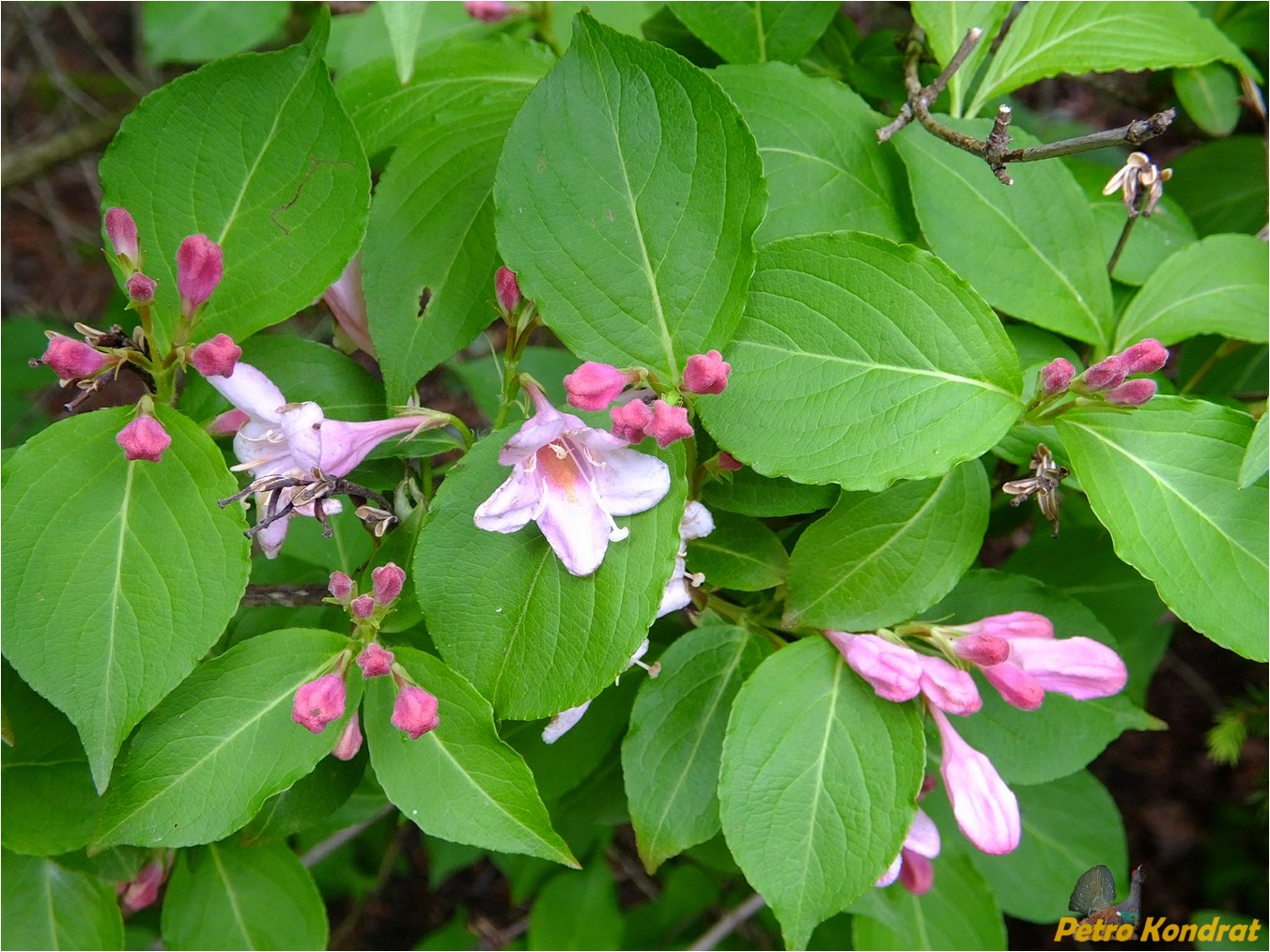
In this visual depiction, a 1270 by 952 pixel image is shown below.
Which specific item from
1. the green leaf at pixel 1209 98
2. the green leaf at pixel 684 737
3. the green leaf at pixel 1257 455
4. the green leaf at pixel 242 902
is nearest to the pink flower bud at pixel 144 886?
the green leaf at pixel 242 902

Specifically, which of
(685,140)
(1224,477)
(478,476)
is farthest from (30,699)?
(1224,477)

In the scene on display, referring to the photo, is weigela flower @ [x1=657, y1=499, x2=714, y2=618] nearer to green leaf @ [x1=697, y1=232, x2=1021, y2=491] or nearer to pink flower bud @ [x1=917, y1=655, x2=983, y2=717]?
green leaf @ [x1=697, y1=232, x2=1021, y2=491]

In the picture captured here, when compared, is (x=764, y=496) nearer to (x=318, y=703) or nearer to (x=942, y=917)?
(x=318, y=703)

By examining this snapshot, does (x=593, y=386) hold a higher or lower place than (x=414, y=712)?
higher

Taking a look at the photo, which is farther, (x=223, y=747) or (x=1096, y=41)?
(x=1096, y=41)

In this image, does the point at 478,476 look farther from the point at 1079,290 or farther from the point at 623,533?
→ the point at 1079,290

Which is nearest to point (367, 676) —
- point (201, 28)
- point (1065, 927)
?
point (1065, 927)

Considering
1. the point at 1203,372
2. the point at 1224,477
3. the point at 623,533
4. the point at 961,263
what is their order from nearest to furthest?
the point at 623,533
the point at 1224,477
the point at 961,263
the point at 1203,372
